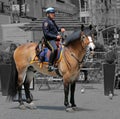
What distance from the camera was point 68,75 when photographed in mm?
12148

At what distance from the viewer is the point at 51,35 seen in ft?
40.0

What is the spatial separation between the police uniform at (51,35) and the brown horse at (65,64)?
25cm

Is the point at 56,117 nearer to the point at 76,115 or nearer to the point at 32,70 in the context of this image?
the point at 76,115

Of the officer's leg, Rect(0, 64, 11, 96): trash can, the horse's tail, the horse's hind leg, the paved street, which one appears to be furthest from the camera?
Rect(0, 64, 11, 96): trash can

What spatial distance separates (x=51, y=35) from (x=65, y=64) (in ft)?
2.69

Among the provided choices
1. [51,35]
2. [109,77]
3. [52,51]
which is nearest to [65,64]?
[52,51]

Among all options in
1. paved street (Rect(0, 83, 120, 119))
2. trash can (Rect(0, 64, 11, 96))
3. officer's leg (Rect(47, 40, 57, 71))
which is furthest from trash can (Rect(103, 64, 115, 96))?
officer's leg (Rect(47, 40, 57, 71))

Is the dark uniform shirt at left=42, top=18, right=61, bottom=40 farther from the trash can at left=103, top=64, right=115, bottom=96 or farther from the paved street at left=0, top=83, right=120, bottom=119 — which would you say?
the trash can at left=103, top=64, right=115, bottom=96

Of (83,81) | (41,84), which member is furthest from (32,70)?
(83,81)

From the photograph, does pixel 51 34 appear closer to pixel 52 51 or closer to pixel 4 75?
pixel 52 51

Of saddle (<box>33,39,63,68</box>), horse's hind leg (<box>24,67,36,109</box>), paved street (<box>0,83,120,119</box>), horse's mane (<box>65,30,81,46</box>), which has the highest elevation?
horse's mane (<box>65,30,81,46</box>)

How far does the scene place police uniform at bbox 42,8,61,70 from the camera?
40.1 feet

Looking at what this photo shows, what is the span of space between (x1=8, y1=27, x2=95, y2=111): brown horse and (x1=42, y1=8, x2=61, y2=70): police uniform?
254mm

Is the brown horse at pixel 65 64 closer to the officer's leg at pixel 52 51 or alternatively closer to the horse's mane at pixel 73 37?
the horse's mane at pixel 73 37
